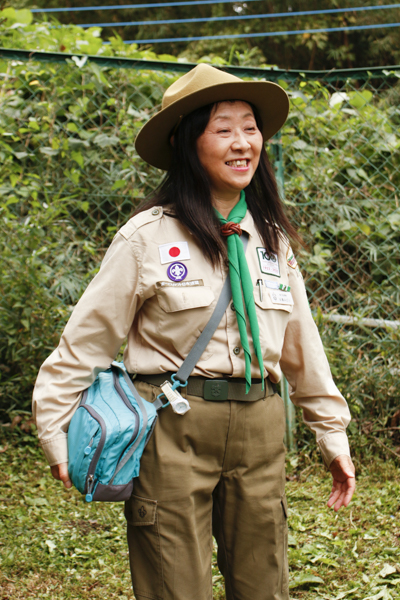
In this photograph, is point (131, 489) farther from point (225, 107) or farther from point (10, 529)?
point (10, 529)

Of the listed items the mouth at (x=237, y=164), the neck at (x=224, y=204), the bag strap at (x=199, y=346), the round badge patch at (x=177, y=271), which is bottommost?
the bag strap at (x=199, y=346)

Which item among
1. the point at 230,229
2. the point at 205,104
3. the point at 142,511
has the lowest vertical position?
the point at 142,511

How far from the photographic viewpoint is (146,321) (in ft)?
5.66

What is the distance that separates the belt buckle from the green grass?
3.92ft

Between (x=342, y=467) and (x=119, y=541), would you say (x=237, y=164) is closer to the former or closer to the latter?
(x=342, y=467)

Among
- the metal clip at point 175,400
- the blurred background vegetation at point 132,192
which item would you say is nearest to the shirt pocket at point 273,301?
the metal clip at point 175,400

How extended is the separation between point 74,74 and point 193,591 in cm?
317

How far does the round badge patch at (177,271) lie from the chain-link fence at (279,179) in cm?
199

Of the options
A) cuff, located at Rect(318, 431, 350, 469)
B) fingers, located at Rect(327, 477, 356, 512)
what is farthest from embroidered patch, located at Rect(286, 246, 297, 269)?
fingers, located at Rect(327, 477, 356, 512)

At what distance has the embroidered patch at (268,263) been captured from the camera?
6.02 feet

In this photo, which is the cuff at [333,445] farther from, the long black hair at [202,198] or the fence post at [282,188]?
the fence post at [282,188]

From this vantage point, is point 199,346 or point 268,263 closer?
point 199,346

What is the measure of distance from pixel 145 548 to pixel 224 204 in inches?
40.8

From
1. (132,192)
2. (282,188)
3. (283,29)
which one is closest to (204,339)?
(282,188)
